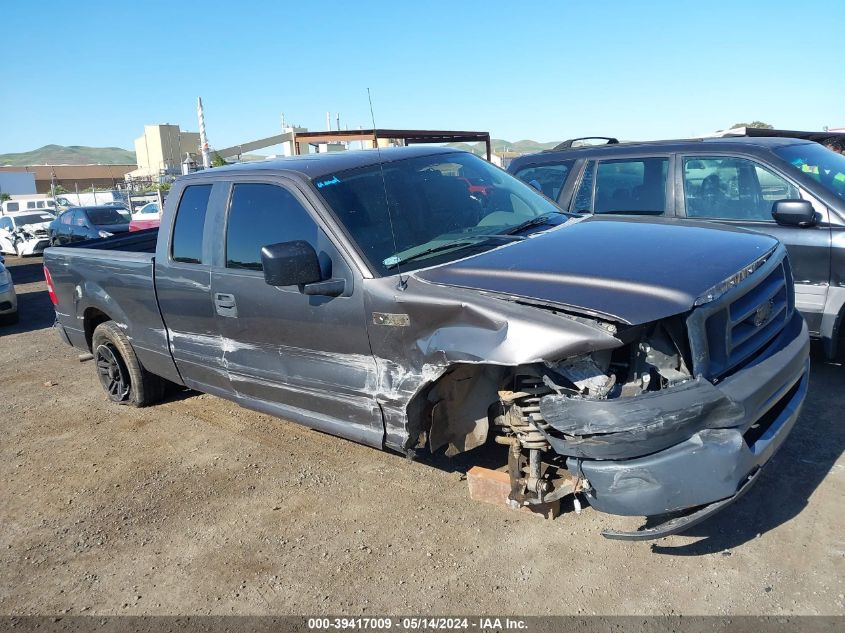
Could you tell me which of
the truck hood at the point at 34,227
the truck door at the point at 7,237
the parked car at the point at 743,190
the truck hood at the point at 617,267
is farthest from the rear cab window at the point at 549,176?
the truck door at the point at 7,237

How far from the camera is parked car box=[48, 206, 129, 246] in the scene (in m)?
17.9

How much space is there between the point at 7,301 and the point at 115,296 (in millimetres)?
5975

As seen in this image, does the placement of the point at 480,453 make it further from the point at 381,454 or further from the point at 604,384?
the point at 604,384

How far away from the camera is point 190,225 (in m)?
4.66

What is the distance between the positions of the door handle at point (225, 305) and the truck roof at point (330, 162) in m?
0.83

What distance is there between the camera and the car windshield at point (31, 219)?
2227 cm

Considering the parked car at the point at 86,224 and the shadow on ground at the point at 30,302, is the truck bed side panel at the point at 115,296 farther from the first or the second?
the parked car at the point at 86,224

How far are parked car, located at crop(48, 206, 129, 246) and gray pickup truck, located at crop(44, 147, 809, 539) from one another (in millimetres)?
14389

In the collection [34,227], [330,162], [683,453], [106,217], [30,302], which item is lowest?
[30,302]

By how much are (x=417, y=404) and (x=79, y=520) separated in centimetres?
234

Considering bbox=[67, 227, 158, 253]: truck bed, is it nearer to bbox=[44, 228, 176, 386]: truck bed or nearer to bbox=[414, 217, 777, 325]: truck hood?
bbox=[44, 228, 176, 386]: truck bed

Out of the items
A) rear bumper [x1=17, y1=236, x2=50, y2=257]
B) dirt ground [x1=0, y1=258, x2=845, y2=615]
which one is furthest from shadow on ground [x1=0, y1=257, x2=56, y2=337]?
dirt ground [x1=0, y1=258, x2=845, y2=615]

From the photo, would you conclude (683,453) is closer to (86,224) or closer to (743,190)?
(743,190)

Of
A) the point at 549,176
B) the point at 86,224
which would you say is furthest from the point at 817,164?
the point at 86,224
